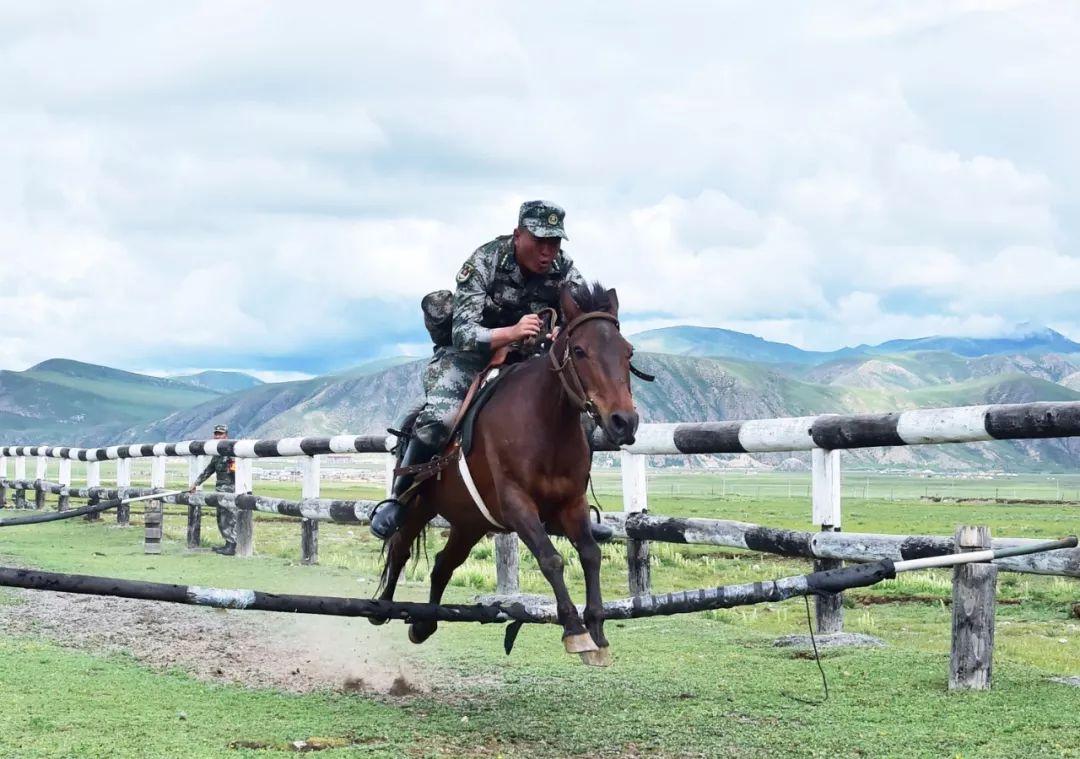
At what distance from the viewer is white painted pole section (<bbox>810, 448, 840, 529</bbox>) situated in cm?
735

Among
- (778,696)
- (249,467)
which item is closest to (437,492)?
(778,696)

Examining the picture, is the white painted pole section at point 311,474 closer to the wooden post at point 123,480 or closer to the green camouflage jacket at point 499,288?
the green camouflage jacket at point 499,288

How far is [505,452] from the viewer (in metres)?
6.02

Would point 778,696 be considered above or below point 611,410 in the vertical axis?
below

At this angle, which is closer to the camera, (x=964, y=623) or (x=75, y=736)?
(x=75, y=736)

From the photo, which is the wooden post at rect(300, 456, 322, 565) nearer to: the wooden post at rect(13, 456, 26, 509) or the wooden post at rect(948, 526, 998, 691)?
the wooden post at rect(948, 526, 998, 691)

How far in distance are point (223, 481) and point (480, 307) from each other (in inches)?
496

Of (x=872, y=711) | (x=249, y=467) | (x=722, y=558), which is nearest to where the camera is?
(x=872, y=711)

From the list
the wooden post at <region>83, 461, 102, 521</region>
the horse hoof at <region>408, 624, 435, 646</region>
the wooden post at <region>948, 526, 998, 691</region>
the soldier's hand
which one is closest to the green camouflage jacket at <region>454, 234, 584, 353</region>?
the soldier's hand

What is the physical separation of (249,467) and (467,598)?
6239 millimetres

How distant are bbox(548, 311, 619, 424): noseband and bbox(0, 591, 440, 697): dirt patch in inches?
86.8

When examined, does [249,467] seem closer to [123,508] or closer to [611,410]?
[123,508]

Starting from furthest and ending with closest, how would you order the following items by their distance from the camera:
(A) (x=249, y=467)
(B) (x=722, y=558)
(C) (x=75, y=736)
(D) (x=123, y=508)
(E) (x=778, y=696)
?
(D) (x=123, y=508) < (B) (x=722, y=558) < (A) (x=249, y=467) < (E) (x=778, y=696) < (C) (x=75, y=736)

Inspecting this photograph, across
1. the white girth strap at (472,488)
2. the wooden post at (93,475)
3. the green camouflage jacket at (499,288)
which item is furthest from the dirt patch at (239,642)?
the wooden post at (93,475)
